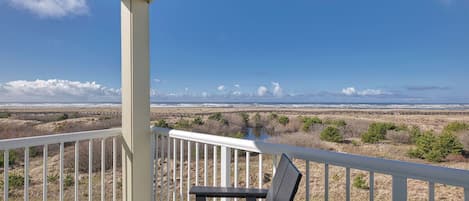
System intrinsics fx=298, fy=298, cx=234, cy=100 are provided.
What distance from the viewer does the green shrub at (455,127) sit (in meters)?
1.98

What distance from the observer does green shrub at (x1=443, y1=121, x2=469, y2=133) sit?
1.98m

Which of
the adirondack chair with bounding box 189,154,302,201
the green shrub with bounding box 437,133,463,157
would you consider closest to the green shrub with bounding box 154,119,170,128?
the adirondack chair with bounding box 189,154,302,201

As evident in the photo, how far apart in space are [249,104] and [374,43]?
1.31 m

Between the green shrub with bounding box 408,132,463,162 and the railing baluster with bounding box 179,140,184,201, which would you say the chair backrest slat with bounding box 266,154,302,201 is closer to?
the green shrub with bounding box 408,132,463,162

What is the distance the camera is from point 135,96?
3.03m

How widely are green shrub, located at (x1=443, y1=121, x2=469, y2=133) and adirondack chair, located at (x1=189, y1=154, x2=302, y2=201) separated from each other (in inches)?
44.7

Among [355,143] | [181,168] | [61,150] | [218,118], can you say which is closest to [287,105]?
[218,118]

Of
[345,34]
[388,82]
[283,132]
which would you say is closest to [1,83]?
[283,132]

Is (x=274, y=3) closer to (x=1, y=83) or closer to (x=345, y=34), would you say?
(x=345, y=34)

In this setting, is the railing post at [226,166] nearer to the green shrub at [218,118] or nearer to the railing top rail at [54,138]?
the green shrub at [218,118]

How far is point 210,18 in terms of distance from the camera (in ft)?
13.5

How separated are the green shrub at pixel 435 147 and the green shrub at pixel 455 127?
0.13 ft

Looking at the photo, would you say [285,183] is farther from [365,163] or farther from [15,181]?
[15,181]

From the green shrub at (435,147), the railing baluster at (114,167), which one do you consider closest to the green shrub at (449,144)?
the green shrub at (435,147)
